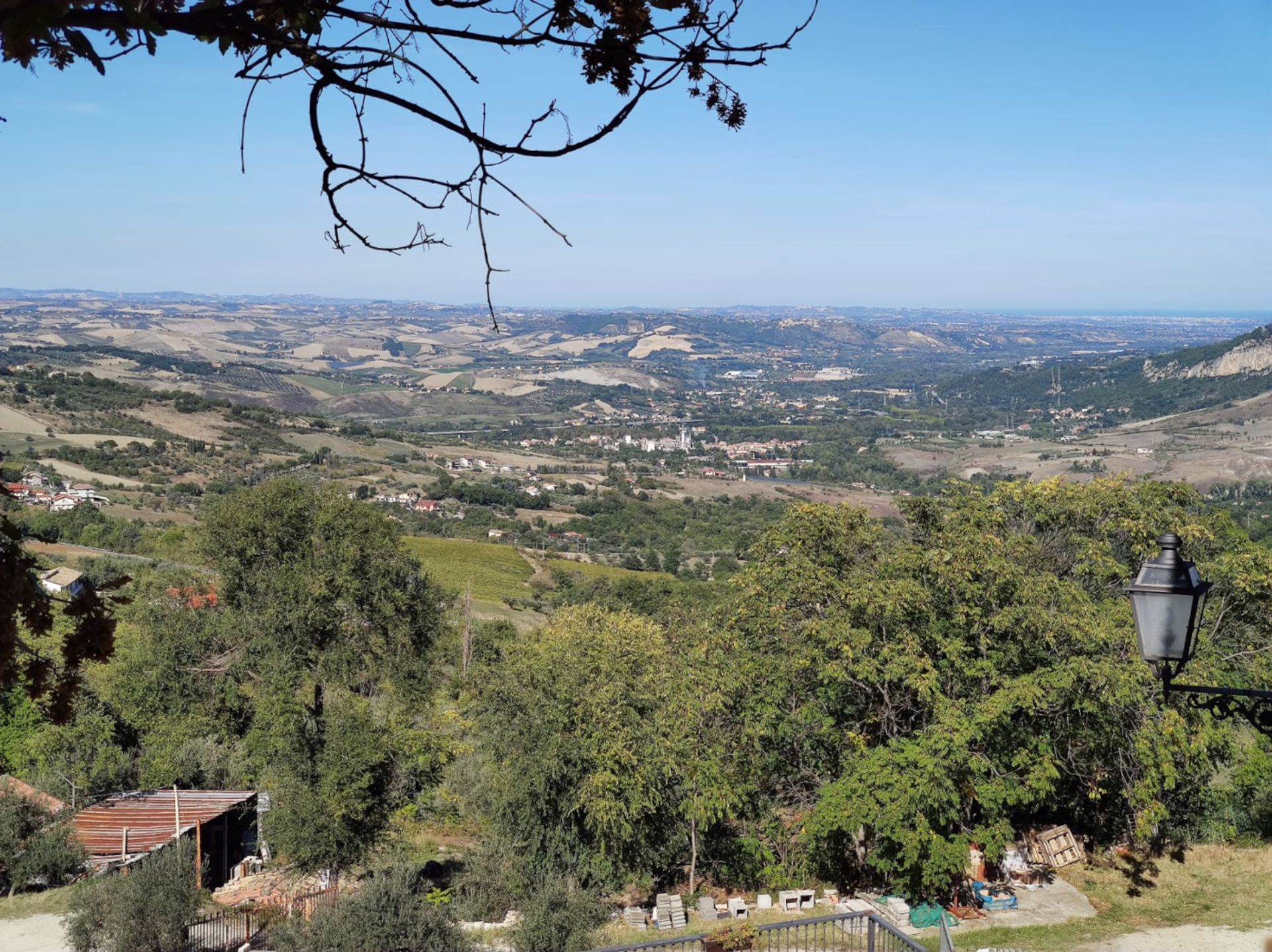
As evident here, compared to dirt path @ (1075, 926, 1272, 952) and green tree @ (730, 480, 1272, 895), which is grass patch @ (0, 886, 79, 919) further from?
dirt path @ (1075, 926, 1272, 952)

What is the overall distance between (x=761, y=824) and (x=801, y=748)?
1296 mm

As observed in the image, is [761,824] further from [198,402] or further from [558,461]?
[558,461]

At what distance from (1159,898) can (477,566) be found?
4590 cm

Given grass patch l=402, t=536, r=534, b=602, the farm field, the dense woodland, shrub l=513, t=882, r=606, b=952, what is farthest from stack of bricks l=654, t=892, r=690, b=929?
the farm field

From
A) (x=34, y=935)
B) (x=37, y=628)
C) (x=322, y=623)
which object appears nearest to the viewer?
(x=37, y=628)

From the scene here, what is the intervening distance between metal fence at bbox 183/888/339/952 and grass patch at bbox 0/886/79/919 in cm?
285

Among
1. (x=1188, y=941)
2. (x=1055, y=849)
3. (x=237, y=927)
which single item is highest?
(x=1188, y=941)

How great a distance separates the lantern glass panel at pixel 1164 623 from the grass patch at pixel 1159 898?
888 centimetres

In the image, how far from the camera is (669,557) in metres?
68.8

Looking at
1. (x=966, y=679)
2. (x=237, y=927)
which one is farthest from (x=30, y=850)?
(x=966, y=679)

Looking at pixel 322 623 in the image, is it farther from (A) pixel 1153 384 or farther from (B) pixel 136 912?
(A) pixel 1153 384

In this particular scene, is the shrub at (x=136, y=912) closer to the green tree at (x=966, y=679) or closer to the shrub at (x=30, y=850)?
the shrub at (x=30, y=850)

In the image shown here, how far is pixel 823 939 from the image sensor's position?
917 cm

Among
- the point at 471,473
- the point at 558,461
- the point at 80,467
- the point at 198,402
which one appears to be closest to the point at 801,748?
the point at 80,467
